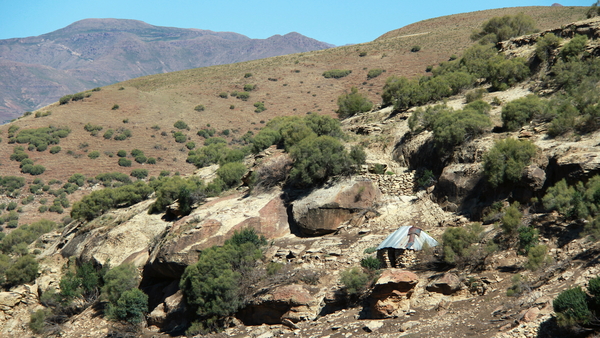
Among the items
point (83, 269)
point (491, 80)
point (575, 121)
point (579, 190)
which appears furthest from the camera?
point (491, 80)

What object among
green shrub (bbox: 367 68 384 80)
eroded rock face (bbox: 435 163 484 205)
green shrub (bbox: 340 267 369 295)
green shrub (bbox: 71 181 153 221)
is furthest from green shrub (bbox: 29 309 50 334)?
green shrub (bbox: 367 68 384 80)

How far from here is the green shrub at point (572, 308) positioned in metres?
9.25

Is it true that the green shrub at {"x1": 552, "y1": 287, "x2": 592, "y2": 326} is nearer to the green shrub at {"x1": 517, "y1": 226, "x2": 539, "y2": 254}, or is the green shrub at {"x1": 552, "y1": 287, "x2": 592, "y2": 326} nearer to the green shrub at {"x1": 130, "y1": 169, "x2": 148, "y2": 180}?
the green shrub at {"x1": 517, "y1": 226, "x2": 539, "y2": 254}

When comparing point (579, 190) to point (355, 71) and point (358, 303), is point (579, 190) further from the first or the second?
point (355, 71)

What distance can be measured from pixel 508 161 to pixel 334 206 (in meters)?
6.62

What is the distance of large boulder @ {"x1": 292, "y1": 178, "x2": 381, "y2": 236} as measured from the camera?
19578 mm

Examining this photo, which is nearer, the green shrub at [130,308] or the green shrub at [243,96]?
the green shrub at [130,308]

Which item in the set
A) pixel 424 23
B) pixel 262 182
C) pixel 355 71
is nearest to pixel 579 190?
pixel 262 182

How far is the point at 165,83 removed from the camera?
7538 centimetres

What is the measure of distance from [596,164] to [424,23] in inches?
3007

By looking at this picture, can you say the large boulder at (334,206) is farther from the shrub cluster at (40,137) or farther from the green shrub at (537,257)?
the shrub cluster at (40,137)

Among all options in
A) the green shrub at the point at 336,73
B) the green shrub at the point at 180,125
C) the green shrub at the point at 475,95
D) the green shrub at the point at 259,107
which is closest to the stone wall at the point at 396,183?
the green shrub at the point at 475,95

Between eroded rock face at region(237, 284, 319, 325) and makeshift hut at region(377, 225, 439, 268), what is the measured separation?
2.62 m

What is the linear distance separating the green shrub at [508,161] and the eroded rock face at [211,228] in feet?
26.8
